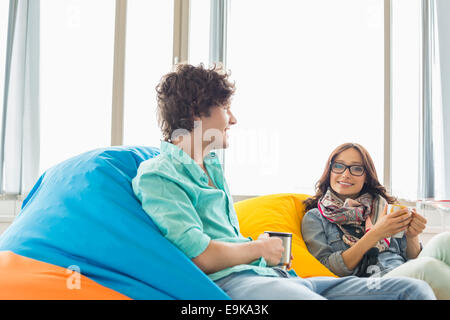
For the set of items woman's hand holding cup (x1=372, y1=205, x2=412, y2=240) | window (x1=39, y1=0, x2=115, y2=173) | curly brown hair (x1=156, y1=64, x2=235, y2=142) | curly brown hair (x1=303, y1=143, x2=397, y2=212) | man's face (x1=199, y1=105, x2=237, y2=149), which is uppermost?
window (x1=39, y1=0, x2=115, y2=173)

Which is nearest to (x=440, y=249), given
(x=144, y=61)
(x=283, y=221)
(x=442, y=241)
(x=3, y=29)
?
(x=442, y=241)

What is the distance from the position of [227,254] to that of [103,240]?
33 centimetres

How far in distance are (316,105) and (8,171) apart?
2.07 metres

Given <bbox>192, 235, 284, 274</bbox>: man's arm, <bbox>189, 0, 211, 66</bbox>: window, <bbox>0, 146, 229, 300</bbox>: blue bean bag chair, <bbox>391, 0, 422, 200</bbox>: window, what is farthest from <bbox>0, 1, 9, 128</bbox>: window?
<bbox>391, 0, 422, 200</bbox>: window

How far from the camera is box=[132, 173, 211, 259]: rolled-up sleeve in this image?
103 cm

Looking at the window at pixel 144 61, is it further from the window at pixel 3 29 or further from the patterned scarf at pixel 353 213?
the patterned scarf at pixel 353 213

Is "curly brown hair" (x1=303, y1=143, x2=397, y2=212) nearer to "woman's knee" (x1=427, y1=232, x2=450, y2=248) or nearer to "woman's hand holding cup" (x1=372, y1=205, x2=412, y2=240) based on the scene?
"woman's hand holding cup" (x1=372, y1=205, x2=412, y2=240)

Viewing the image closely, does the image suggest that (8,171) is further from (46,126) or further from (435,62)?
(435,62)

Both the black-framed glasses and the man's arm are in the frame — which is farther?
the black-framed glasses

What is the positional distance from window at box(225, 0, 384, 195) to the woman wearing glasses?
3.03 feet

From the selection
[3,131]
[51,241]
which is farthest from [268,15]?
[51,241]

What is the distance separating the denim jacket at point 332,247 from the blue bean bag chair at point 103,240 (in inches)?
30.0

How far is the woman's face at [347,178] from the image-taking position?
70.8 inches

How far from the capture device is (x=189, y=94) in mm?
1253
